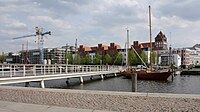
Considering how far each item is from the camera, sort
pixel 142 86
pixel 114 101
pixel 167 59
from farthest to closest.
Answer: pixel 167 59 → pixel 142 86 → pixel 114 101

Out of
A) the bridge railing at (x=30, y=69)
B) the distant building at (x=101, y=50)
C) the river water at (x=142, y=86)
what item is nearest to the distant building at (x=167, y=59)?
the distant building at (x=101, y=50)

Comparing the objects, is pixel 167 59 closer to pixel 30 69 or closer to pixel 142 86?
pixel 142 86

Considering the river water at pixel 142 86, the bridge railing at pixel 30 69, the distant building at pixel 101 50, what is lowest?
the river water at pixel 142 86

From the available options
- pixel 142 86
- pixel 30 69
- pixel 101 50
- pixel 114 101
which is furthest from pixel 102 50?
pixel 114 101

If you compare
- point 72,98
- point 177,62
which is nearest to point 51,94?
point 72,98

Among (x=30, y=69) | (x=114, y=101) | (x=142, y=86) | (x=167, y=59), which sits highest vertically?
(x=167, y=59)

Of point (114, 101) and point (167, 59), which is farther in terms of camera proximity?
point (167, 59)

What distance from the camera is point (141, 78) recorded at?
45.6 m

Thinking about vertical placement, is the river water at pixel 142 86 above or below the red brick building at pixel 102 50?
below

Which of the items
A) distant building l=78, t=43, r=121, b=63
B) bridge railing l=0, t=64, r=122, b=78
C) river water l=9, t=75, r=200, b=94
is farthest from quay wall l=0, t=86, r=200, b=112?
distant building l=78, t=43, r=121, b=63

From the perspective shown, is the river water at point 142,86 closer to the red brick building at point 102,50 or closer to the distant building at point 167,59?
the red brick building at point 102,50

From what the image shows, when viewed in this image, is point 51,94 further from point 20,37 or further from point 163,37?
point 163,37

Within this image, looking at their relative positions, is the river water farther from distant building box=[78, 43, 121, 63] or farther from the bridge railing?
distant building box=[78, 43, 121, 63]

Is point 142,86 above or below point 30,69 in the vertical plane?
below
